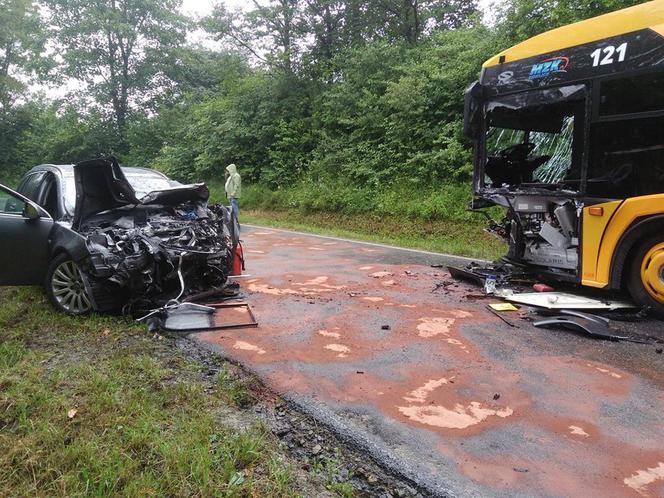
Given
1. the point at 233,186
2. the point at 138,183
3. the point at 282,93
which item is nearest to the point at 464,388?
the point at 138,183

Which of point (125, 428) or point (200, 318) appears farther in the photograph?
point (200, 318)

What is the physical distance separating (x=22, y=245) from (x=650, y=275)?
7105 mm

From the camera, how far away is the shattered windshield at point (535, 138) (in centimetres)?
575

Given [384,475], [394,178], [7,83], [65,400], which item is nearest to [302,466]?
[384,475]

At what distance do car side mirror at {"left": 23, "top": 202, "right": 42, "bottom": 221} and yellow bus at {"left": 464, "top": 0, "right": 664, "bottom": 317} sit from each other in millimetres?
5803

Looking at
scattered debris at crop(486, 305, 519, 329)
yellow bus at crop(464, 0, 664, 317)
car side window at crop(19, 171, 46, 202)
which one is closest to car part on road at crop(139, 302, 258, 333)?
scattered debris at crop(486, 305, 519, 329)

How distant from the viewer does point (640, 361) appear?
388 centimetres

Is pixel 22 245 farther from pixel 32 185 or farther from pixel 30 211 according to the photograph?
pixel 32 185

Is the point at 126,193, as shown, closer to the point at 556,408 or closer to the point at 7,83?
the point at 556,408

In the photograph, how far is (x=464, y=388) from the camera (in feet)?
11.0

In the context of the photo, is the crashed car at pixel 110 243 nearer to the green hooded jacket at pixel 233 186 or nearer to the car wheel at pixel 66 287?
the car wheel at pixel 66 287

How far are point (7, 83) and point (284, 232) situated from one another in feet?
91.7

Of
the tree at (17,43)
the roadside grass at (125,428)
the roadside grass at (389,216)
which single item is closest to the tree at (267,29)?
the roadside grass at (389,216)

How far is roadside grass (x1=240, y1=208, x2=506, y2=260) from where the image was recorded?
33.9 feet
